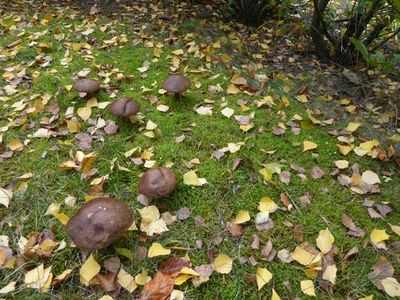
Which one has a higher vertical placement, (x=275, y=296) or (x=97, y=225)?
(x=97, y=225)

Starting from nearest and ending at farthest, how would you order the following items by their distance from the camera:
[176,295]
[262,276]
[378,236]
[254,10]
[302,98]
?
[176,295], [262,276], [378,236], [302,98], [254,10]

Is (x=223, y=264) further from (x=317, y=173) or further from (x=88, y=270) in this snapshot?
(x=317, y=173)

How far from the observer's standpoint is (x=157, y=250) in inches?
96.3

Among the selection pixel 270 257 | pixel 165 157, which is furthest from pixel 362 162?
pixel 165 157

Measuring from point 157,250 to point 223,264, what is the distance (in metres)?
0.44

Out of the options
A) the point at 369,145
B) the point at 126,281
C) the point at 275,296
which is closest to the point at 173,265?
the point at 126,281

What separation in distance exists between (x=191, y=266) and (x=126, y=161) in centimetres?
113

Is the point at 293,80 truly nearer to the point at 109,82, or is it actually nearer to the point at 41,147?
the point at 109,82

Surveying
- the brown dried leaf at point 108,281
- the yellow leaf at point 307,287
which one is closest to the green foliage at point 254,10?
the yellow leaf at point 307,287

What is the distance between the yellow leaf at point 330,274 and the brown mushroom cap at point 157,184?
1.15 meters

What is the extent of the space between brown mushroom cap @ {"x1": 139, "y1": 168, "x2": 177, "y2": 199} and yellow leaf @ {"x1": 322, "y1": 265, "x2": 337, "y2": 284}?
115 cm

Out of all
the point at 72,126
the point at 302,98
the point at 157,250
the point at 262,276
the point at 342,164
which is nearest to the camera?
the point at 262,276

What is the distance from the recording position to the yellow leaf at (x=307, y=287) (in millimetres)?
2270

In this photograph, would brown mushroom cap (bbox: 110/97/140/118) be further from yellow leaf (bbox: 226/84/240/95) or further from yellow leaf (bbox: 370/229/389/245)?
yellow leaf (bbox: 370/229/389/245)
